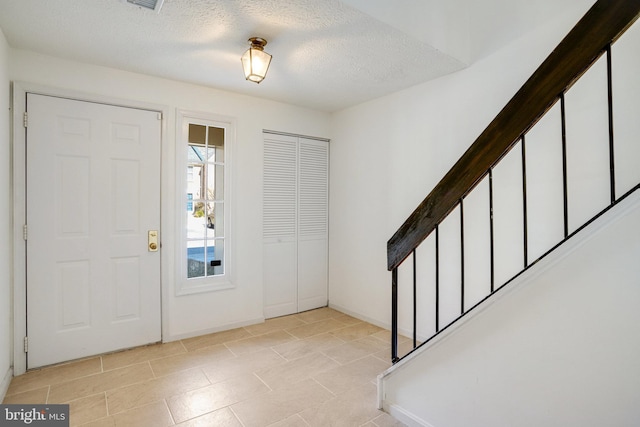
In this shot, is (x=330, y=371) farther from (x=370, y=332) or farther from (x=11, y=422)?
(x=11, y=422)

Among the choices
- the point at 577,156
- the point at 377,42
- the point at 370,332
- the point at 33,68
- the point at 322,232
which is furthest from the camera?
the point at 322,232

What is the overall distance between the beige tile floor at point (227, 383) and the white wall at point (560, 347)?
2.25 ft

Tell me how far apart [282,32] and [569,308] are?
2.29m

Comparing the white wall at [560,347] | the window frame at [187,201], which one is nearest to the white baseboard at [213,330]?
the window frame at [187,201]

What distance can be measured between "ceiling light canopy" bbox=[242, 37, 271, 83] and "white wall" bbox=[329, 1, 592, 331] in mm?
1631

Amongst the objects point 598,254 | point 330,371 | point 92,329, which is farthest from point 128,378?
point 598,254

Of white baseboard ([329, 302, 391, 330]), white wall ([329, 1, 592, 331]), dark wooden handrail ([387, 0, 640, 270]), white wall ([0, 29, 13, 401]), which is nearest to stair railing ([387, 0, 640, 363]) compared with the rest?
dark wooden handrail ([387, 0, 640, 270])

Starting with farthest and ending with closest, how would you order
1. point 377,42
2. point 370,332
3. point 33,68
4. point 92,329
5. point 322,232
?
point 322,232, point 370,332, point 92,329, point 33,68, point 377,42

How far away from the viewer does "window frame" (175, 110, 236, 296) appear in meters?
3.35

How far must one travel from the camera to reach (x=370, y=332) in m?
3.60

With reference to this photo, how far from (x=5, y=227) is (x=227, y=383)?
2.02 metres

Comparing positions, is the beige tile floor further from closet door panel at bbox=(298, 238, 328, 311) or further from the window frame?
closet door panel at bbox=(298, 238, 328, 311)

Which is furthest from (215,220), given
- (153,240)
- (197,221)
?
(153,240)

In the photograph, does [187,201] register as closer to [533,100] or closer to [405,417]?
[405,417]
